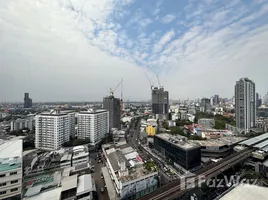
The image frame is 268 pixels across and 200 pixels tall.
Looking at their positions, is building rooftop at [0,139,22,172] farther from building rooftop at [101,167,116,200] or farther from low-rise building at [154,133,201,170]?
low-rise building at [154,133,201,170]

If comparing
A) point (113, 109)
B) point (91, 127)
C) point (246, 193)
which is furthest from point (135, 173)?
point (113, 109)

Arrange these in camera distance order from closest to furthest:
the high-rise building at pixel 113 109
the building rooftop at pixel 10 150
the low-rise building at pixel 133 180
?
the low-rise building at pixel 133 180 → the building rooftop at pixel 10 150 → the high-rise building at pixel 113 109

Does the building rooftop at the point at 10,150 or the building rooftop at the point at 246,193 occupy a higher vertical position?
the building rooftop at the point at 10,150

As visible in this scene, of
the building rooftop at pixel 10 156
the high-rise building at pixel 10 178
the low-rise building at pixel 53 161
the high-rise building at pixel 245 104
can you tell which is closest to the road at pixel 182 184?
the low-rise building at pixel 53 161

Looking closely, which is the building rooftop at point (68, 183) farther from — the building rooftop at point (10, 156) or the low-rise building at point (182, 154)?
the low-rise building at point (182, 154)

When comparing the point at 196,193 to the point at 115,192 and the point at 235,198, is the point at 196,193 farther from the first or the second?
the point at 115,192

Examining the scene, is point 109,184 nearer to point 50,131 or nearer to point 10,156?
point 10,156

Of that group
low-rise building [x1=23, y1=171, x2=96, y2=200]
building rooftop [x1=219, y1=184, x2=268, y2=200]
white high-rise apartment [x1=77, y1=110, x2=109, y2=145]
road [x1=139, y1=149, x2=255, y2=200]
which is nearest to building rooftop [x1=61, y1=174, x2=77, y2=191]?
low-rise building [x1=23, y1=171, x2=96, y2=200]
